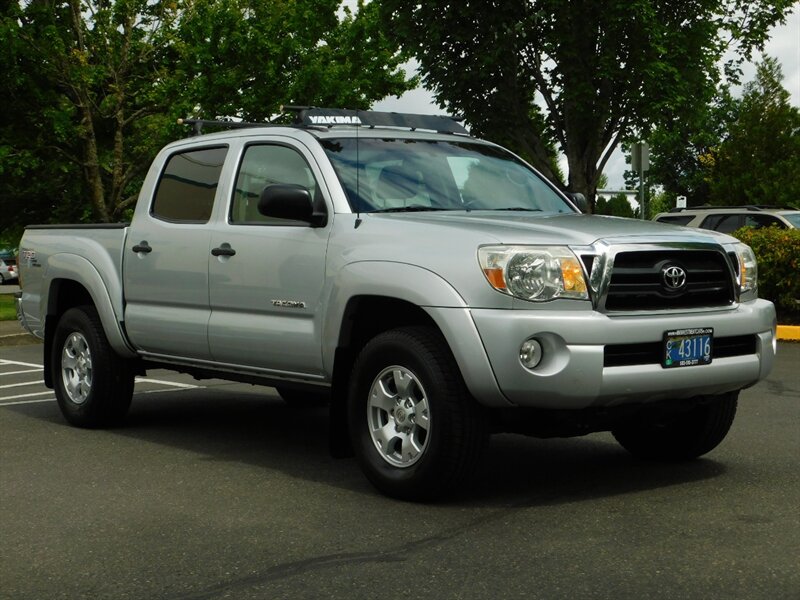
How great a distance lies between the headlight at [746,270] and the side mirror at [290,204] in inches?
84.0

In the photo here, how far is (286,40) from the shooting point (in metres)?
28.3

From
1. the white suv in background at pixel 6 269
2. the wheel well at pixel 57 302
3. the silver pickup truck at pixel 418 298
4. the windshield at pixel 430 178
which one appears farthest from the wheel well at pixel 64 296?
the white suv in background at pixel 6 269

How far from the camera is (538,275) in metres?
5.83

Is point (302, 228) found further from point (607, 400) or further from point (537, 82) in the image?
point (537, 82)

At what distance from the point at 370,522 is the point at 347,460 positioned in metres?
1.70

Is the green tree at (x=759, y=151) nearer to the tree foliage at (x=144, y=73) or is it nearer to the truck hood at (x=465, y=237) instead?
the tree foliage at (x=144, y=73)

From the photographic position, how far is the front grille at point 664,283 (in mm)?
5957

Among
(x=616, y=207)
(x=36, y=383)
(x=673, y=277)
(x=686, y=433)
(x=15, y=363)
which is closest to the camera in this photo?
(x=673, y=277)

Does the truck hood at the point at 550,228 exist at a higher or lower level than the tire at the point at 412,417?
higher

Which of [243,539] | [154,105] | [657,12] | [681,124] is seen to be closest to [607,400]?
[243,539]

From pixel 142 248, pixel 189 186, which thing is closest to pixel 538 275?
pixel 189 186

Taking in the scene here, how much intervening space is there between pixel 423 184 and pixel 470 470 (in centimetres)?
184

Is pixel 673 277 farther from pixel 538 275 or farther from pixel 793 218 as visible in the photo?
pixel 793 218

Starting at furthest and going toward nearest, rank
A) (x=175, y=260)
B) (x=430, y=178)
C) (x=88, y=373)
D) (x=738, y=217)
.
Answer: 1. (x=738, y=217)
2. (x=88, y=373)
3. (x=175, y=260)
4. (x=430, y=178)
